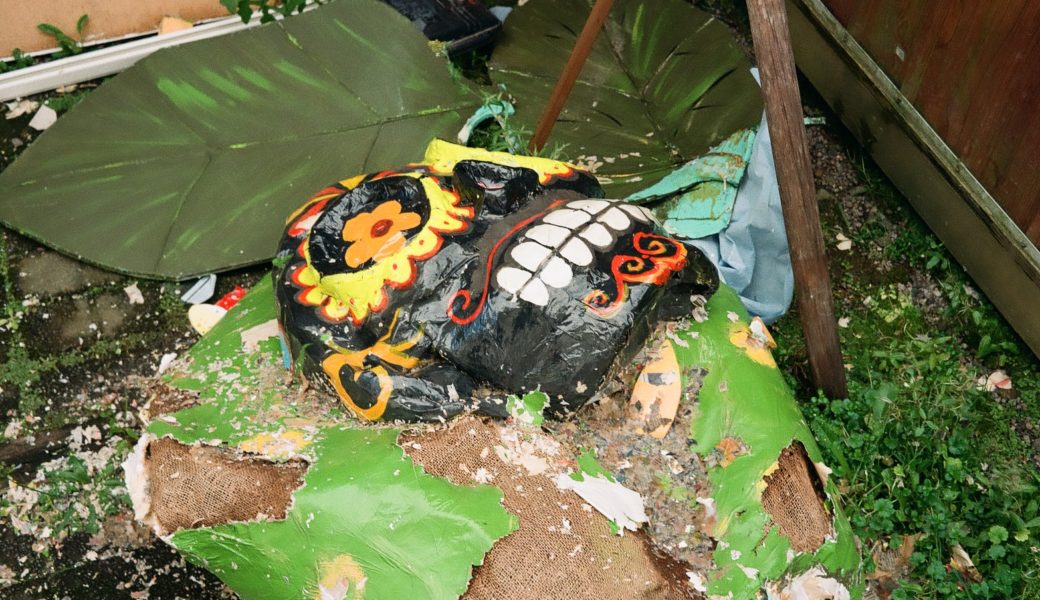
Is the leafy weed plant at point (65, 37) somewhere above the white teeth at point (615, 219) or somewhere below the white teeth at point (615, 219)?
below

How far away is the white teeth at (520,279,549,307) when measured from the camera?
2354 mm

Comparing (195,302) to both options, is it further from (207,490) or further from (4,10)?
(4,10)

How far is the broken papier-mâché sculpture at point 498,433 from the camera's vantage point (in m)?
2.22

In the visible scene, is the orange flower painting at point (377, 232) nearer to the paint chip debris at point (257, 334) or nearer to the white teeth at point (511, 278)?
the white teeth at point (511, 278)

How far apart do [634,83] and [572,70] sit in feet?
2.23

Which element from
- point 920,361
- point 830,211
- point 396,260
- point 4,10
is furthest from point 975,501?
point 4,10

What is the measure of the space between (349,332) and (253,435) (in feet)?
1.16

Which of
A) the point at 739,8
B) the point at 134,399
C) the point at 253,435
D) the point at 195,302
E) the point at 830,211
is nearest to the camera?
the point at 253,435

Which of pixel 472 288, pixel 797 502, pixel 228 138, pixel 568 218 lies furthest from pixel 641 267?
pixel 228 138

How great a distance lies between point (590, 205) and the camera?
2562mm

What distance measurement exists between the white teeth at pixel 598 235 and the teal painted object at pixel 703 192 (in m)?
0.77

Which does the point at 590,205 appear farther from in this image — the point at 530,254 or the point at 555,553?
the point at 555,553

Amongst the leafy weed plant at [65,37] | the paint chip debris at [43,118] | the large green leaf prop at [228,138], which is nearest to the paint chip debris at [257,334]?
the large green leaf prop at [228,138]

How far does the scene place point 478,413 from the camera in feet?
7.83
